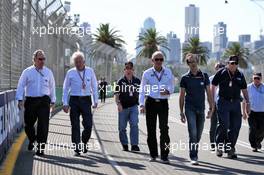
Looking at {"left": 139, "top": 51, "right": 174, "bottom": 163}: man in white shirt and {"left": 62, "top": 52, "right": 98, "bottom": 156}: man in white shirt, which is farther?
{"left": 62, "top": 52, "right": 98, "bottom": 156}: man in white shirt

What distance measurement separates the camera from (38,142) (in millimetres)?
11039

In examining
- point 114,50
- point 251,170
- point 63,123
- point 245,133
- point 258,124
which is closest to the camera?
point 251,170

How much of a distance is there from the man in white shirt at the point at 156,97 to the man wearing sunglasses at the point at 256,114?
2.41m

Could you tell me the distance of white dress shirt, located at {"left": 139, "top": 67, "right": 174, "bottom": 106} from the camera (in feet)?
34.5

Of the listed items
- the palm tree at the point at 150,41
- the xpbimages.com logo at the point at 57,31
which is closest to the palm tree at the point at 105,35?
the palm tree at the point at 150,41

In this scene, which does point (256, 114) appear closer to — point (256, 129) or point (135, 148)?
point (256, 129)

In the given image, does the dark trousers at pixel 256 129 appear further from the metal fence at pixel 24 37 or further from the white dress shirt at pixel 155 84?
the metal fence at pixel 24 37

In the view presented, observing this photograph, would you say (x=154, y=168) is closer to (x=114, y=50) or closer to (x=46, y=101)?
(x=46, y=101)

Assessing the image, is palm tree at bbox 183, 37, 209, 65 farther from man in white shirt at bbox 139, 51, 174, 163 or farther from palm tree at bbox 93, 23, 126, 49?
man in white shirt at bbox 139, 51, 174, 163

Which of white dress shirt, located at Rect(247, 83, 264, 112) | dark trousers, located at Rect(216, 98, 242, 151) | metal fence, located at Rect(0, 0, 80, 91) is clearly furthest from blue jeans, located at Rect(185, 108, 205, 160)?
metal fence, located at Rect(0, 0, 80, 91)

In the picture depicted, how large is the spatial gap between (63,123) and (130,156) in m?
7.70

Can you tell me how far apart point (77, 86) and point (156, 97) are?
1.50m

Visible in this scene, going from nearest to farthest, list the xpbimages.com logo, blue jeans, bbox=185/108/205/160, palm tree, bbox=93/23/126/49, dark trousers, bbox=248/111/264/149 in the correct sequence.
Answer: blue jeans, bbox=185/108/205/160, dark trousers, bbox=248/111/264/149, the xpbimages.com logo, palm tree, bbox=93/23/126/49

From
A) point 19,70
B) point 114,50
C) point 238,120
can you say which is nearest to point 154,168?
point 238,120
